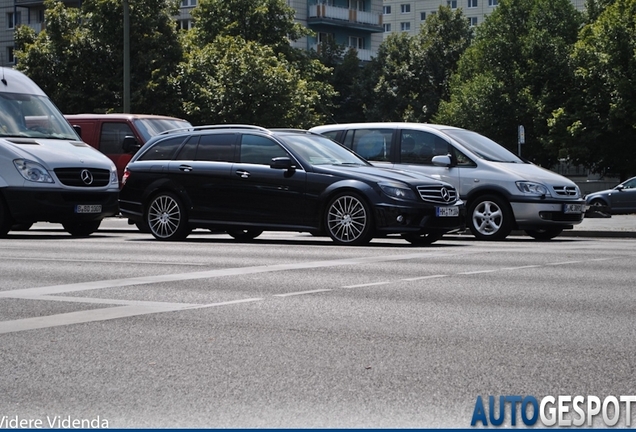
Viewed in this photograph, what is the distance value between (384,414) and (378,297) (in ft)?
14.7

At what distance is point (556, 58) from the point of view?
64000 millimetres

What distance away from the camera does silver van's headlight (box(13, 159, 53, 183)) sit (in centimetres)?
1861

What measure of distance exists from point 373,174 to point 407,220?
0.78 meters

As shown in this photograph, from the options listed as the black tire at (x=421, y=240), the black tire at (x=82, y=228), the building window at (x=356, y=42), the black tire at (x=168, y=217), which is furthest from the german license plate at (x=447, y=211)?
the building window at (x=356, y=42)

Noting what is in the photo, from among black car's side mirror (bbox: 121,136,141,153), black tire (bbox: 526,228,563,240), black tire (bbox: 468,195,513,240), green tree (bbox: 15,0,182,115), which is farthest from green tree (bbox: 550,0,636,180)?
black tire (bbox: 468,195,513,240)

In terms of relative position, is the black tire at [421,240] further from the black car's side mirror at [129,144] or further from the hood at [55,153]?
the black car's side mirror at [129,144]

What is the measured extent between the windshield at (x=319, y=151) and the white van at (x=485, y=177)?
5.62 ft

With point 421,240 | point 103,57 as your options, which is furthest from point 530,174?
point 103,57

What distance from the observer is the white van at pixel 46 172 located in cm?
1866

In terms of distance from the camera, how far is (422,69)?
290 ft

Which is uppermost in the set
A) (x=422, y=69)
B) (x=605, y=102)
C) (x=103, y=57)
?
(x=422, y=69)

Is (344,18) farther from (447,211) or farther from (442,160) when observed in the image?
(447,211)

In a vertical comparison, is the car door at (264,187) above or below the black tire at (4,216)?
above

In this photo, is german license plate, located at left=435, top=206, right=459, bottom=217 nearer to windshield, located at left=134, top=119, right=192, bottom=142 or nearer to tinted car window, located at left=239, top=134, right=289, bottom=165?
tinted car window, located at left=239, top=134, right=289, bottom=165
